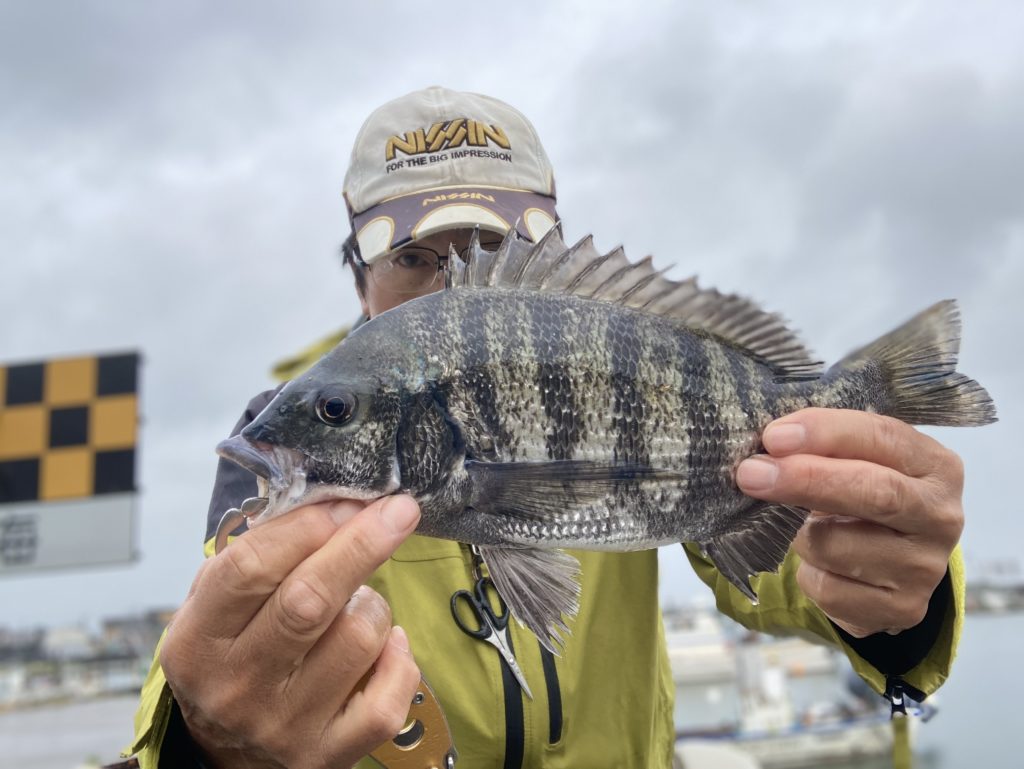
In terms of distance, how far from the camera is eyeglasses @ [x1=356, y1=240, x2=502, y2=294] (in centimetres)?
232

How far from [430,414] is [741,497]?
0.68 m

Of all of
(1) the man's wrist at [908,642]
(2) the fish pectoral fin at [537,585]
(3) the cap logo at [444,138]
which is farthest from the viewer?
(3) the cap logo at [444,138]

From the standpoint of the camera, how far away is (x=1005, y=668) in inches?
1948

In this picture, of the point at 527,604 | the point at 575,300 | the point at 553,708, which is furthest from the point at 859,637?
the point at 575,300

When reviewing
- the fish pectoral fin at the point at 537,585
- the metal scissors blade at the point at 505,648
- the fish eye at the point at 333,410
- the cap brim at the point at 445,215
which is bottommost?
the metal scissors blade at the point at 505,648

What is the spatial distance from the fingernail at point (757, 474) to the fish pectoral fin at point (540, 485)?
0.74 feet

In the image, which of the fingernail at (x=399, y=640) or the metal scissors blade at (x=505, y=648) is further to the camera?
the metal scissors blade at (x=505, y=648)

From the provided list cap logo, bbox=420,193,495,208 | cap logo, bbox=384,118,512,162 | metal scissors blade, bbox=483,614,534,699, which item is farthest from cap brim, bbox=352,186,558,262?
metal scissors blade, bbox=483,614,534,699

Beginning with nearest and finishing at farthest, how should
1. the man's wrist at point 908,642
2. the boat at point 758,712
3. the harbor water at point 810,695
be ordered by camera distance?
the man's wrist at point 908,642 < the harbor water at point 810,695 < the boat at point 758,712

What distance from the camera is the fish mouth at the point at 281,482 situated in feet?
4.33

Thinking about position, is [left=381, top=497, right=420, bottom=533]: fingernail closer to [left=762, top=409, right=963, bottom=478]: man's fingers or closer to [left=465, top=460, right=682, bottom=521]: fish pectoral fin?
[left=465, top=460, right=682, bottom=521]: fish pectoral fin

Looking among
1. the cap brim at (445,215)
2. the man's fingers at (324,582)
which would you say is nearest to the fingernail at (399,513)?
the man's fingers at (324,582)

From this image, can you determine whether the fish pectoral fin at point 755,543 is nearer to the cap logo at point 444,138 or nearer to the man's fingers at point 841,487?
the man's fingers at point 841,487

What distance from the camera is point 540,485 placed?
4.75ft
